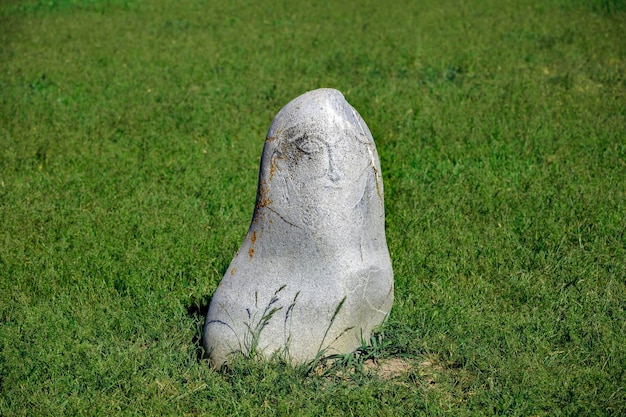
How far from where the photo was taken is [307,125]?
378cm

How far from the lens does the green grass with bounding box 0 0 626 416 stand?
3.96 meters

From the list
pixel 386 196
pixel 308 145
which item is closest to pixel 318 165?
pixel 308 145

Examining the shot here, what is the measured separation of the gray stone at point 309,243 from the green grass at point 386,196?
19 cm

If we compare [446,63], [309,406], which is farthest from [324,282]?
[446,63]

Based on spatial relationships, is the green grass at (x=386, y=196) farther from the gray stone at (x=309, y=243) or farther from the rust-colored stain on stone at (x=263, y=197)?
the rust-colored stain on stone at (x=263, y=197)

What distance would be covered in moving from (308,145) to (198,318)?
1444 millimetres

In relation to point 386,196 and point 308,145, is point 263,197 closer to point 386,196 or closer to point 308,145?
point 308,145

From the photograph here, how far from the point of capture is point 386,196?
6715 mm

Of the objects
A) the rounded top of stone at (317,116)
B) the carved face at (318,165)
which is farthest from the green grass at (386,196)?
the rounded top of stone at (317,116)

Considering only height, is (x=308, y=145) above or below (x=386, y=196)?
above

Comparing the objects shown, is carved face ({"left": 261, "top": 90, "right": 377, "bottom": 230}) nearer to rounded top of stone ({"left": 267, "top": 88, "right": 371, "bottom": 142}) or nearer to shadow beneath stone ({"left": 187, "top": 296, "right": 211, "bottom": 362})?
rounded top of stone ({"left": 267, "top": 88, "right": 371, "bottom": 142})

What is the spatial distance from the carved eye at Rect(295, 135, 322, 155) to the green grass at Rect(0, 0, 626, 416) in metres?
1.09

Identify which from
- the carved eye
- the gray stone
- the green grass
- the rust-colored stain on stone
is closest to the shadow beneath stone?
the green grass

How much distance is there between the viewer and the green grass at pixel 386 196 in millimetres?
3957
